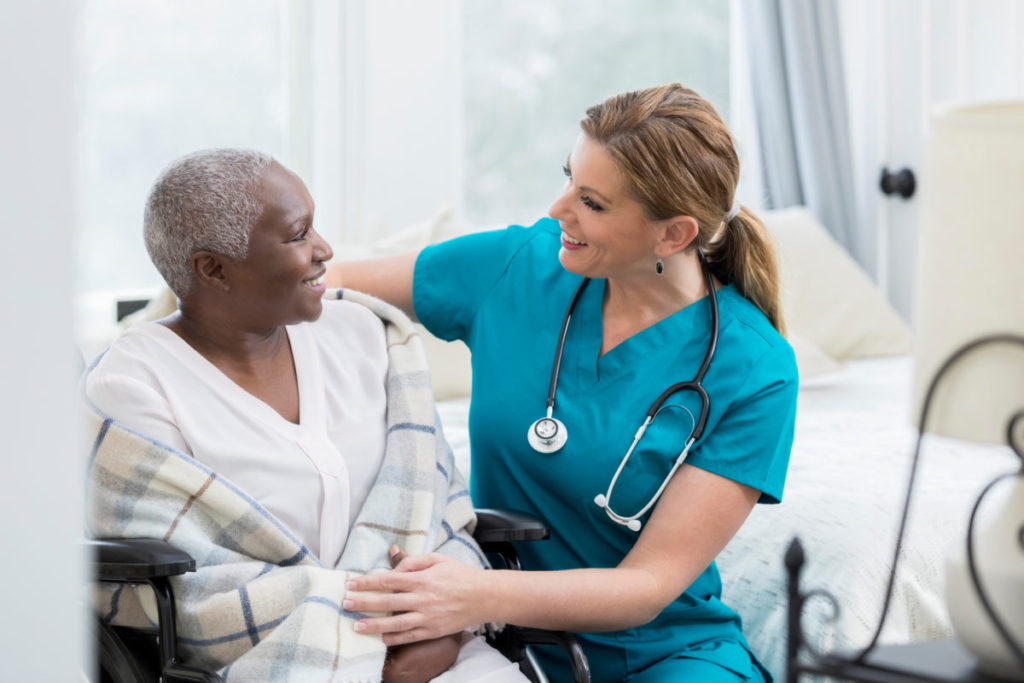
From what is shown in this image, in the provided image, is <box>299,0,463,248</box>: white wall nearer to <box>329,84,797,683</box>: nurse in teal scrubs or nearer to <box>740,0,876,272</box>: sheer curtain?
<box>740,0,876,272</box>: sheer curtain

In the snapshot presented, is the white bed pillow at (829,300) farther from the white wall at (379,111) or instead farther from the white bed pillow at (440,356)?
the white bed pillow at (440,356)

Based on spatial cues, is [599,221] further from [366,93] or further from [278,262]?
[366,93]

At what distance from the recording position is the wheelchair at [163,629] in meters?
1.14

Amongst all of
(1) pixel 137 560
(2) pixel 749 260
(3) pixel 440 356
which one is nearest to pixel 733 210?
(2) pixel 749 260

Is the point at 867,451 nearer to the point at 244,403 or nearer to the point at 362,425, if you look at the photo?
the point at 362,425

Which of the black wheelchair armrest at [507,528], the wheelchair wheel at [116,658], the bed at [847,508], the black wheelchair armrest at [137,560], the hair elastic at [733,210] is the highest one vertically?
the hair elastic at [733,210]

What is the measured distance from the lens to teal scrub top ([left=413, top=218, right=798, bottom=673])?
1.42 metres

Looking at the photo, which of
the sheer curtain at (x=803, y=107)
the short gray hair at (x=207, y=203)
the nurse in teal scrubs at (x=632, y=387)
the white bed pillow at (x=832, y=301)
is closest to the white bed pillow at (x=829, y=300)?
the white bed pillow at (x=832, y=301)

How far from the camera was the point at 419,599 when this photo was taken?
1.24 meters

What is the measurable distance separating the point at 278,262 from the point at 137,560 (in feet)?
1.31

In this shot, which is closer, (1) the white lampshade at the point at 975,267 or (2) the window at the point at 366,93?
(1) the white lampshade at the point at 975,267

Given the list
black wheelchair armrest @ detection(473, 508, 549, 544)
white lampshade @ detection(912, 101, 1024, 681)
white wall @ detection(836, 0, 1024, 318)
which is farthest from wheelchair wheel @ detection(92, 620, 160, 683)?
white wall @ detection(836, 0, 1024, 318)

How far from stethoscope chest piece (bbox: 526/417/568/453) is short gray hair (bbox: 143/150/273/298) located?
0.46 metres

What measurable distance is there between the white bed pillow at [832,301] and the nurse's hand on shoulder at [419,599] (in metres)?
2.00
